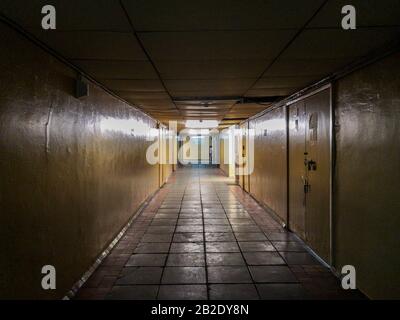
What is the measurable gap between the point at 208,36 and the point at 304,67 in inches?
55.3

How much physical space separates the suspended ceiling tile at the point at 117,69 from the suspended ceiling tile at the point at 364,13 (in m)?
1.64

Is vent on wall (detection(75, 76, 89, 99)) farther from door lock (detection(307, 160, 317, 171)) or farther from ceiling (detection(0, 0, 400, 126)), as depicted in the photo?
door lock (detection(307, 160, 317, 171))

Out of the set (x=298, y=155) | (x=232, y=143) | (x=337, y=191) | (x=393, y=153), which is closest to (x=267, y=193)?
(x=298, y=155)

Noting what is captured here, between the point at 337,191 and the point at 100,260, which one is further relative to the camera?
the point at 100,260

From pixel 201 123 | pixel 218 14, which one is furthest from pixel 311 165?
pixel 201 123

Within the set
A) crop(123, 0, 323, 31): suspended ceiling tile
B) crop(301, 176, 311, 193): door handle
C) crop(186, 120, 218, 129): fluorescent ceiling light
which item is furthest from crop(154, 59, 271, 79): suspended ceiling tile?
crop(186, 120, 218, 129): fluorescent ceiling light

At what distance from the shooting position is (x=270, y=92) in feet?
16.6

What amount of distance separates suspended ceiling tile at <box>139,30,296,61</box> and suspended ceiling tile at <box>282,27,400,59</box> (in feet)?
0.46

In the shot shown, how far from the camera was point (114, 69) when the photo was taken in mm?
3336

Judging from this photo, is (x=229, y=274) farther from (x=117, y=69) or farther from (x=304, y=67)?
(x=117, y=69)

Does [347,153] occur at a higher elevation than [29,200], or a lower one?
higher
